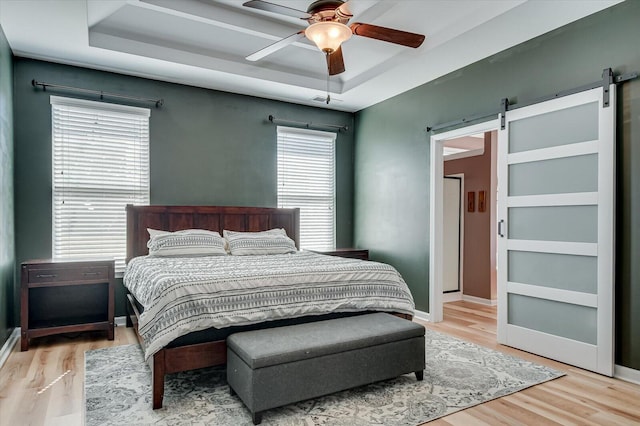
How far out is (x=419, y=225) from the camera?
16.1 feet

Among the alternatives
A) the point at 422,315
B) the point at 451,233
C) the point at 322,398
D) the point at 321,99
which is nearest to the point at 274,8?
the point at 322,398

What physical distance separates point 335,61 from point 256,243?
216cm

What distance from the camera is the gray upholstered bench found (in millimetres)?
2307

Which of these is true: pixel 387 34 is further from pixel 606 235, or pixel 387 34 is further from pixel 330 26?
pixel 606 235

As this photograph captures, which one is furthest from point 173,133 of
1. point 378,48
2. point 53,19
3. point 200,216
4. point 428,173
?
point 428,173

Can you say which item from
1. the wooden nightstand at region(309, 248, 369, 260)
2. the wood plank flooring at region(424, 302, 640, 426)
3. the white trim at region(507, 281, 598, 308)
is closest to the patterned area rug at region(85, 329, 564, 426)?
the wood plank flooring at region(424, 302, 640, 426)

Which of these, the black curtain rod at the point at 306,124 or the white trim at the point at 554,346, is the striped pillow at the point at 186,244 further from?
the white trim at the point at 554,346

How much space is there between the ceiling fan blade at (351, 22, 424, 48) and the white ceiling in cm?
54

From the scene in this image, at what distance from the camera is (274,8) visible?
263 centimetres

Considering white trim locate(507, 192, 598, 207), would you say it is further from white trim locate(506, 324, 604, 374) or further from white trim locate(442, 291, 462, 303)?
white trim locate(442, 291, 462, 303)

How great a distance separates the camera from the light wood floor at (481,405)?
2.37 m

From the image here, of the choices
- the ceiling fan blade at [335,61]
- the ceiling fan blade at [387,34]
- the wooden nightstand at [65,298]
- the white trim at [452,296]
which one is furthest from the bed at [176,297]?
the white trim at [452,296]

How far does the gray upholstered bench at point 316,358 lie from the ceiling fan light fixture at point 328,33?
2001 millimetres

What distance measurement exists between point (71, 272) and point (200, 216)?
148 centimetres
